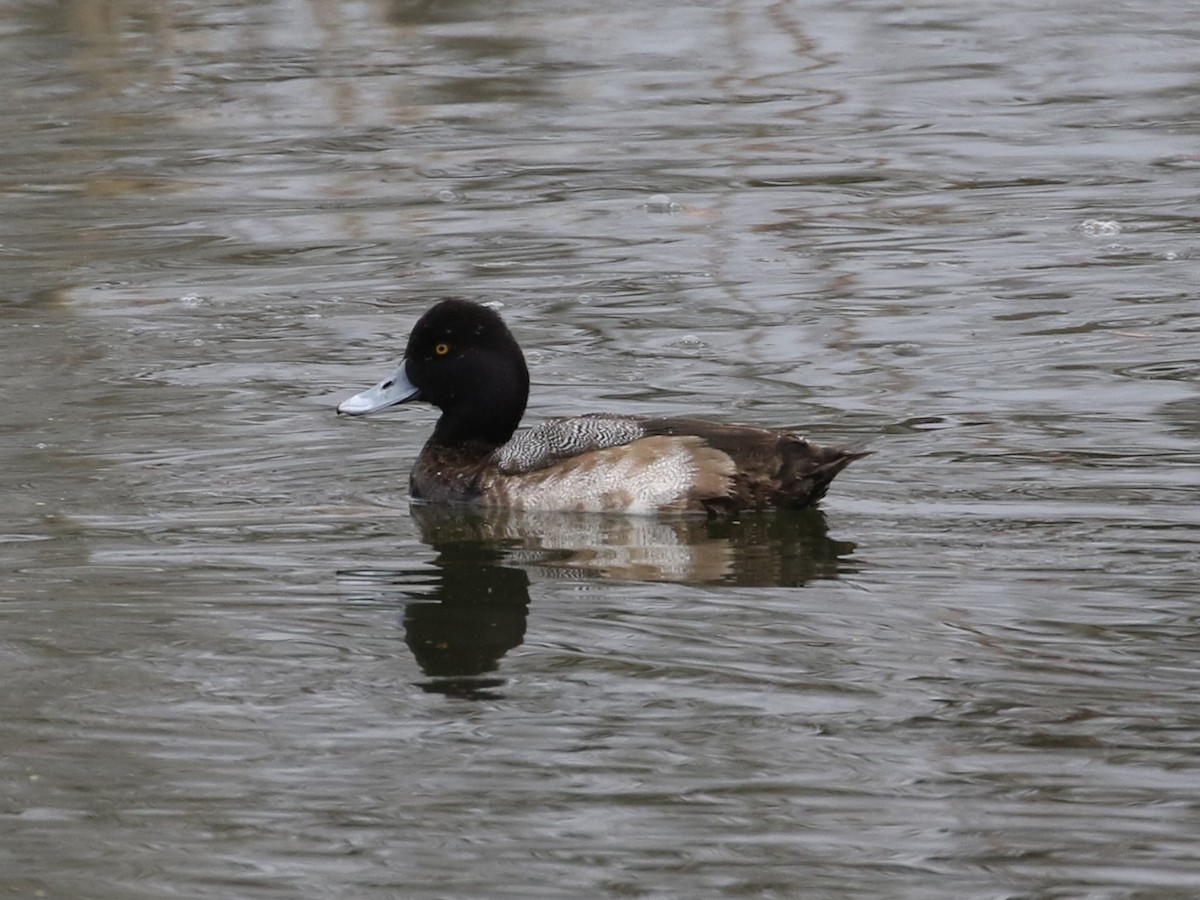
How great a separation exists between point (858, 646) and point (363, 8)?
15.2m

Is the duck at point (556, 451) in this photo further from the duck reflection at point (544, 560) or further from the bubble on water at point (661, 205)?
the bubble on water at point (661, 205)

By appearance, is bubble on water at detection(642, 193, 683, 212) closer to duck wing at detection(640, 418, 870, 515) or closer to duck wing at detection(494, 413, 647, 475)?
duck wing at detection(494, 413, 647, 475)

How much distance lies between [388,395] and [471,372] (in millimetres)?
386

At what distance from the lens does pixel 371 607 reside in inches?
268

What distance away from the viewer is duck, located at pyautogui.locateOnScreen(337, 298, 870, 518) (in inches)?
305

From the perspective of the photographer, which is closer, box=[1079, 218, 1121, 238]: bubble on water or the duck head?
the duck head

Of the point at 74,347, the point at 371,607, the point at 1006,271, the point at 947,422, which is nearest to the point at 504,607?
the point at 371,607

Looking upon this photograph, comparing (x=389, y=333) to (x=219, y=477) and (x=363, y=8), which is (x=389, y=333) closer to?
(x=219, y=477)

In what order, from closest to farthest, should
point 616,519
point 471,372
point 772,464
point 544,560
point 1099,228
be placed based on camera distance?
1. point 544,560
2. point 772,464
3. point 616,519
4. point 471,372
5. point 1099,228

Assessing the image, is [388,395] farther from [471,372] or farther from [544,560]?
[544,560]

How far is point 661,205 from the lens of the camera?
1306 centimetres

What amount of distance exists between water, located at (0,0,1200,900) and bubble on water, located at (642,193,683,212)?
0.21 meters

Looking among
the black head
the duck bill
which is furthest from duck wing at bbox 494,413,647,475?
the duck bill

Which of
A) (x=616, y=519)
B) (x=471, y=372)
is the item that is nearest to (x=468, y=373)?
(x=471, y=372)
